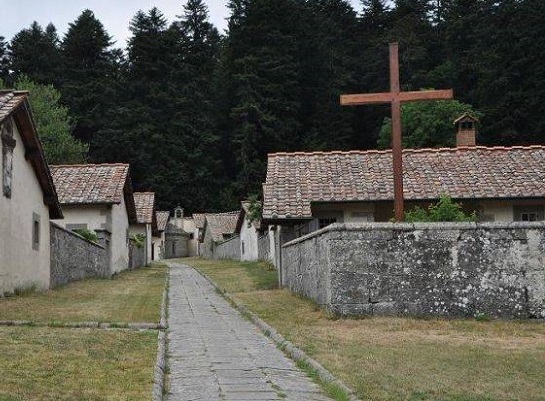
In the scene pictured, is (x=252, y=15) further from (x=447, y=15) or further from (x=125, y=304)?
(x=125, y=304)

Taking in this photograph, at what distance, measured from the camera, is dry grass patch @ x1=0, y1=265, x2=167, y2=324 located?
1367 centimetres

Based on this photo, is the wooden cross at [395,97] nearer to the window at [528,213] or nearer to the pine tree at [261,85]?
the window at [528,213]

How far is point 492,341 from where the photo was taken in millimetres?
11219

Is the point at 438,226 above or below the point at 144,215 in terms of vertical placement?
below

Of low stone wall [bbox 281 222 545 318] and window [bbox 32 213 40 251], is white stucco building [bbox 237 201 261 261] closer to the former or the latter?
window [bbox 32 213 40 251]

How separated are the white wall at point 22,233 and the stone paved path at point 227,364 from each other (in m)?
5.40

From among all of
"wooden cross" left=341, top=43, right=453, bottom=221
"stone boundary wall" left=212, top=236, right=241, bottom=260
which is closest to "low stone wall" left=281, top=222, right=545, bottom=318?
"wooden cross" left=341, top=43, right=453, bottom=221

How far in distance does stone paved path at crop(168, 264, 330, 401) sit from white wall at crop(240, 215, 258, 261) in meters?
27.5

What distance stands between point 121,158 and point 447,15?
3652 centimetres

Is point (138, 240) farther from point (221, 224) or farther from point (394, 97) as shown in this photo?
point (394, 97)

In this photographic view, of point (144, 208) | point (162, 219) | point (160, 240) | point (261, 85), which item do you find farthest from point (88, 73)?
point (144, 208)

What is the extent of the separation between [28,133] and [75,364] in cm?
1257

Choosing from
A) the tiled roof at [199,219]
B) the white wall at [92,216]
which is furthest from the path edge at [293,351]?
the tiled roof at [199,219]

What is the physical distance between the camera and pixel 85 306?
16.1 m
